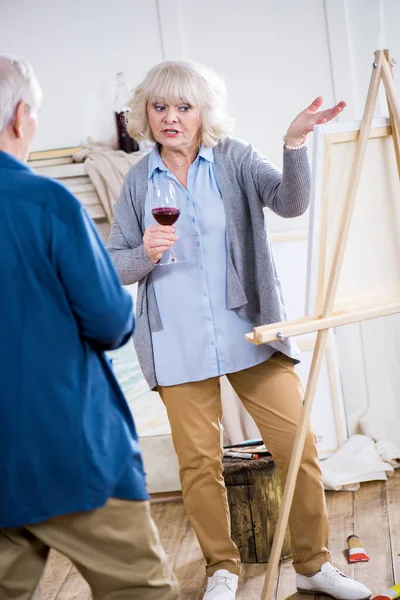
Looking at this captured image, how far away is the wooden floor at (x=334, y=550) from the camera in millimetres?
2697

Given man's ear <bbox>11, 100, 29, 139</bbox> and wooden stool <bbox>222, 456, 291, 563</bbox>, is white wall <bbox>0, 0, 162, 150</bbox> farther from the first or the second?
man's ear <bbox>11, 100, 29, 139</bbox>

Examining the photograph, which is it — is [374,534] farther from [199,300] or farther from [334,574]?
[199,300]

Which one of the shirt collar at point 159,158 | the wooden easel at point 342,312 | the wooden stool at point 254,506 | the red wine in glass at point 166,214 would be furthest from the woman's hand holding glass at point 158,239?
the wooden stool at point 254,506

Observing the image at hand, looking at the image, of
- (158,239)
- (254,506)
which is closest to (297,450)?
(158,239)

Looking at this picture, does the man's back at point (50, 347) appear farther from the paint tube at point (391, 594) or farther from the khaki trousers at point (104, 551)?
the paint tube at point (391, 594)

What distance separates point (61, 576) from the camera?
9.82 ft

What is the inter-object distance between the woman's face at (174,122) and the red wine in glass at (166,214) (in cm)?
27

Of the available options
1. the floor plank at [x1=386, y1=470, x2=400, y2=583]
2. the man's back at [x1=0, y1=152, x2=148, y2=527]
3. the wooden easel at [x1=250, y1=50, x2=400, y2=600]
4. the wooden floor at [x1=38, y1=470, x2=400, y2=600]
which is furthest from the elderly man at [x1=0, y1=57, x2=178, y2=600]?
the floor plank at [x1=386, y1=470, x2=400, y2=583]

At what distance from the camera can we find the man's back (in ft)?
4.99

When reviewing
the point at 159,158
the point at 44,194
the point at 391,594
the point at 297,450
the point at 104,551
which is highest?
the point at 44,194

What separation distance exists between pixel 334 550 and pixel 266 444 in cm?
65

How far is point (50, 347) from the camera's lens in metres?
1.56

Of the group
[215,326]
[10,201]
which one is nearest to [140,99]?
[215,326]

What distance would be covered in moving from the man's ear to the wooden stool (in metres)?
1.66
